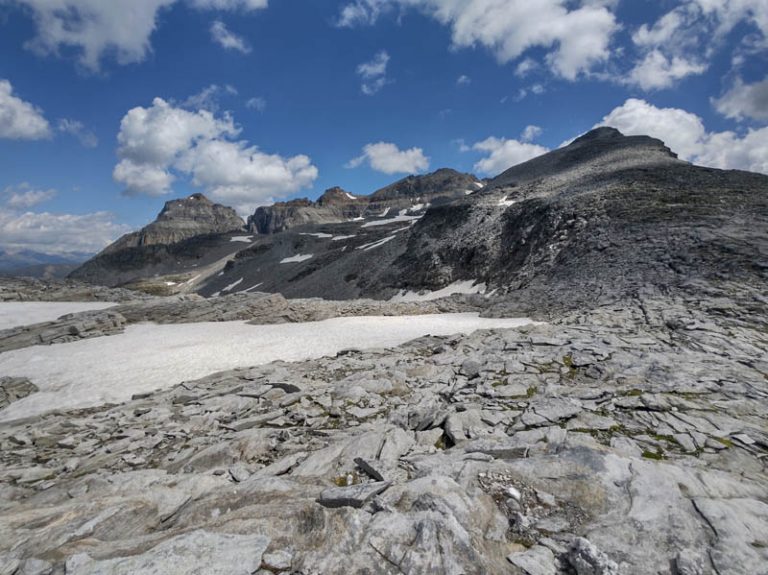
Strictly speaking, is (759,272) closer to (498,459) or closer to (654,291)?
(654,291)

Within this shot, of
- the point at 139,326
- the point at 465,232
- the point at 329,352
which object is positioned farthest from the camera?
the point at 465,232

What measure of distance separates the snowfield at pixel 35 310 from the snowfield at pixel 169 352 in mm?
7524

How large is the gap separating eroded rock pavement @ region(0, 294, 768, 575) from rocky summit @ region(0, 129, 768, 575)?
37 mm

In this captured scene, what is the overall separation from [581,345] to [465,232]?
121 feet

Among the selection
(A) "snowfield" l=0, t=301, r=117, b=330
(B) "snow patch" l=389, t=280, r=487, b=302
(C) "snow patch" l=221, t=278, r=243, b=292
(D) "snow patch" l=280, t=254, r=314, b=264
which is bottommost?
(B) "snow patch" l=389, t=280, r=487, b=302

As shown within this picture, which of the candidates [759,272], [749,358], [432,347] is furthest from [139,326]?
[759,272]

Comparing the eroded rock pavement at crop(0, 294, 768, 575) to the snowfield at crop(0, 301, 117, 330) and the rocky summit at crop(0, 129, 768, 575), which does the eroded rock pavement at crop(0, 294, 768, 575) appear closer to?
the rocky summit at crop(0, 129, 768, 575)

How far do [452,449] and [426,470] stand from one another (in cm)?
105

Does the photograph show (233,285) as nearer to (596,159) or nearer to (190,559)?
(596,159)

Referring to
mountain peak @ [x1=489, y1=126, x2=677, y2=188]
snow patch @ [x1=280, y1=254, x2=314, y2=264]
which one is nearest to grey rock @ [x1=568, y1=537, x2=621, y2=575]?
mountain peak @ [x1=489, y1=126, x2=677, y2=188]

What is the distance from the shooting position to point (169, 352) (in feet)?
55.8

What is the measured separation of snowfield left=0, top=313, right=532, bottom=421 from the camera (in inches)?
524

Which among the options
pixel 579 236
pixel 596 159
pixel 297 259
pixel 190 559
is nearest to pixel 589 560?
pixel 190 559

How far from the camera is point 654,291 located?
1886 centimetres
